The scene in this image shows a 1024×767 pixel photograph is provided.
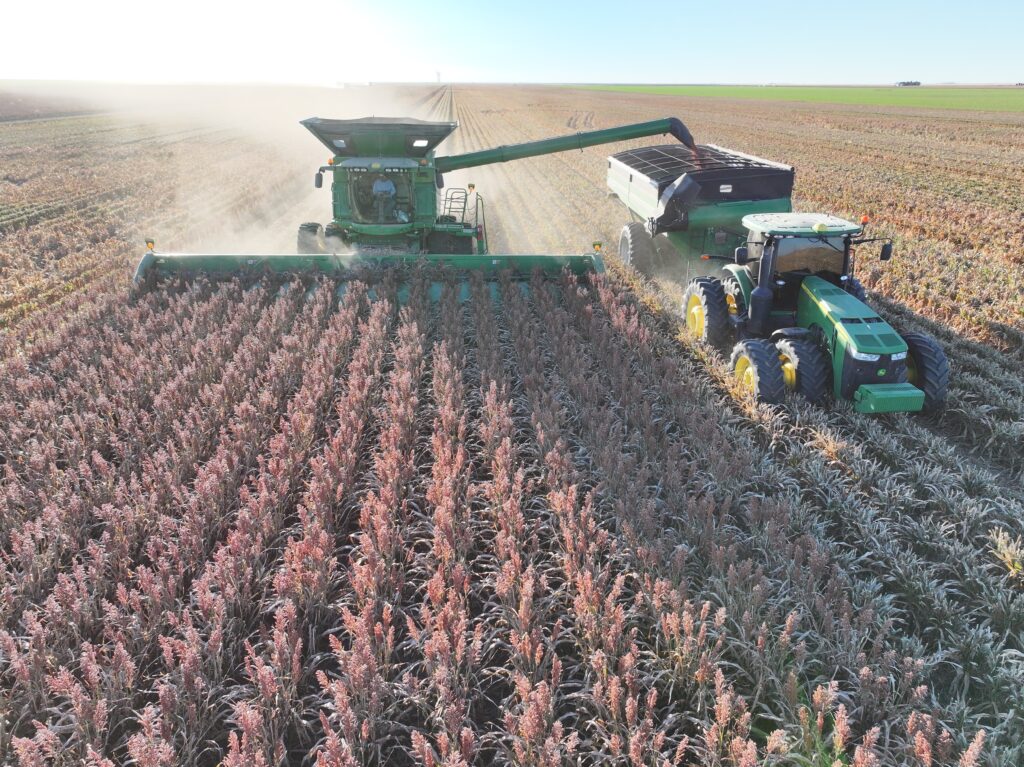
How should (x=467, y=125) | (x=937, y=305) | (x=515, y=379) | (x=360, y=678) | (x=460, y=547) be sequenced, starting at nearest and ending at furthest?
(x=360, y=678), (x=460, y=547), (x=515, y=379), (x=937, y=305), (x=467, y=125)

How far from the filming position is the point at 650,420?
19.1 ft

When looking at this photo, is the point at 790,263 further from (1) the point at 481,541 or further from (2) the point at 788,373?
(1) the point at 481,541

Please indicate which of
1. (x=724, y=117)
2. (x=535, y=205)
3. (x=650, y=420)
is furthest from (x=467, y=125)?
(x=650, y=420)

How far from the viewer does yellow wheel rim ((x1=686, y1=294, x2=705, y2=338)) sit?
8.17 metres

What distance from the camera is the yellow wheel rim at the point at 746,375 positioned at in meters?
6.47

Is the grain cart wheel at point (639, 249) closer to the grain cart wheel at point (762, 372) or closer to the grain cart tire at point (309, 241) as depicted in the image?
the grain cart tire at point (309, 241)

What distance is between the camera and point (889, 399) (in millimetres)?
5852

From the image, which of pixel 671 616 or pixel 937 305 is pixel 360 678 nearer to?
pixel 671 616

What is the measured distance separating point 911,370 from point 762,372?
1464mm

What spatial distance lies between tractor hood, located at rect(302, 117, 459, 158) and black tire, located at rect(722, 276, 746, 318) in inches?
211

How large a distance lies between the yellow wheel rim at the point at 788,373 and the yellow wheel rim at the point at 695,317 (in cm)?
157

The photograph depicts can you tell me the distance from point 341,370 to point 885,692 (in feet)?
18.5

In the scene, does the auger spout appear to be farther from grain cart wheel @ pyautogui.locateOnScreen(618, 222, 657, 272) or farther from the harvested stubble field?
the harvested stubble field

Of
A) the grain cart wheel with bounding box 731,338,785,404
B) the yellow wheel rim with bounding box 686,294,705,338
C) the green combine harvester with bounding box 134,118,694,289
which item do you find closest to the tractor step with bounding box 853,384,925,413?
the grain cart wheel with bounding box 731,338,785,404
